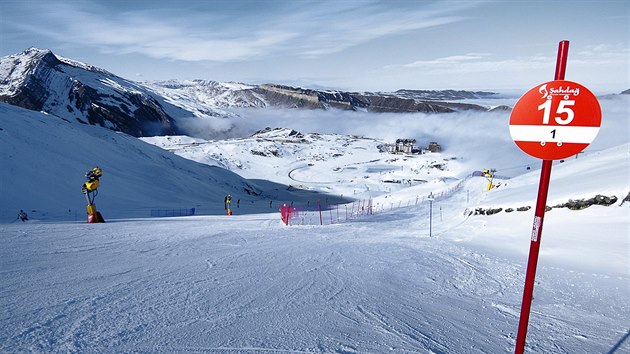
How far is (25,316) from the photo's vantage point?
4.41m

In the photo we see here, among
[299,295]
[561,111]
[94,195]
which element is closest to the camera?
[561,111]

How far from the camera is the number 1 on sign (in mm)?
3137

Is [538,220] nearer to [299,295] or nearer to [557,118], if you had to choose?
[557,118]

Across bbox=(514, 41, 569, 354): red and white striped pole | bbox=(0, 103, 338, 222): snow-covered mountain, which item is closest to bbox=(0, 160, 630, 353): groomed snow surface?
bbox=(514, 41, 569, 354): red and white striped pole

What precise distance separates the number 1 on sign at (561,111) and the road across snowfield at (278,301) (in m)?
2.55

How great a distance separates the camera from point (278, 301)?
538 centimetres

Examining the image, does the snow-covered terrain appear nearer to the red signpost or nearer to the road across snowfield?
the road across snowfield

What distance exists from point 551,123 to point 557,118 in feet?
0.19

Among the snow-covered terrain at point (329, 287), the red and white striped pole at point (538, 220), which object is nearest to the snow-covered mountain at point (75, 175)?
the snow-covered terrain at point (329, 287)

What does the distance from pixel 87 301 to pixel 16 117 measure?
171 ft

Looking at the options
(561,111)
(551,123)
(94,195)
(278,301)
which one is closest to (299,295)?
(278,301)

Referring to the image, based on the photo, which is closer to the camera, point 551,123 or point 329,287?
point 551,123

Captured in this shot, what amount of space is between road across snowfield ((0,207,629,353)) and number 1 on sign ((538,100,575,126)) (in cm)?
255

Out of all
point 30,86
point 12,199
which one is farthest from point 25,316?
point 30,86
